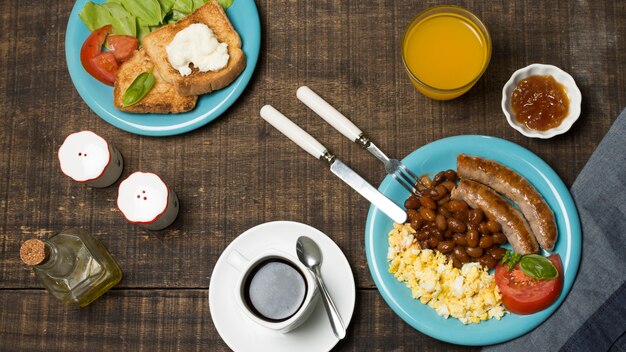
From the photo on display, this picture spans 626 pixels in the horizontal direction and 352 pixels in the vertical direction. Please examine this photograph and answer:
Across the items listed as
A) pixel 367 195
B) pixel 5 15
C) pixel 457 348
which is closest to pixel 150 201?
pixel 367 195

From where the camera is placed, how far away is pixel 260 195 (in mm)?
2209

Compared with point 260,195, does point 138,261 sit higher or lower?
lower

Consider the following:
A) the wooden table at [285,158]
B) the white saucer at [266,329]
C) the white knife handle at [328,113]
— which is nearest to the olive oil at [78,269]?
the wooden table at [285,158]

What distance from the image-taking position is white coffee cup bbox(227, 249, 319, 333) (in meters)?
1.92

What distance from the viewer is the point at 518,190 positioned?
1.99 metres

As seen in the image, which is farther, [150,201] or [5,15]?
[5,15]

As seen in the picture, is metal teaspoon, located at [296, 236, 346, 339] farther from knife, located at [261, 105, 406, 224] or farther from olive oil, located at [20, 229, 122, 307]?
olive oil, located at [20, 229, 122, 307]

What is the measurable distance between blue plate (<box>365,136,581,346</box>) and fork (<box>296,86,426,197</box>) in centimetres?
3

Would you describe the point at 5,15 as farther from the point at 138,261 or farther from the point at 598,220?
the point at 598,220

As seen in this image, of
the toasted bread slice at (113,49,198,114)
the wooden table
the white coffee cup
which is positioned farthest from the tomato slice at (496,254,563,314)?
the toasted bread slice at (113,49,198,114)

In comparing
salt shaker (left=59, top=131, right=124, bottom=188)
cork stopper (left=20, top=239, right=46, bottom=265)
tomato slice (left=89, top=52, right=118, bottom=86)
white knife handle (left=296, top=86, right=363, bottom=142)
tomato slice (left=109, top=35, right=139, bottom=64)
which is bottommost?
cork stopper (left=20, top=239, right=46, bottom=265)

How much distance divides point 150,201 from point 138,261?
250mm

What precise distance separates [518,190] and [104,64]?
1423 millimetres

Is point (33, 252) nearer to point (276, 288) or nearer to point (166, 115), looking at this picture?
point (166, 115)
